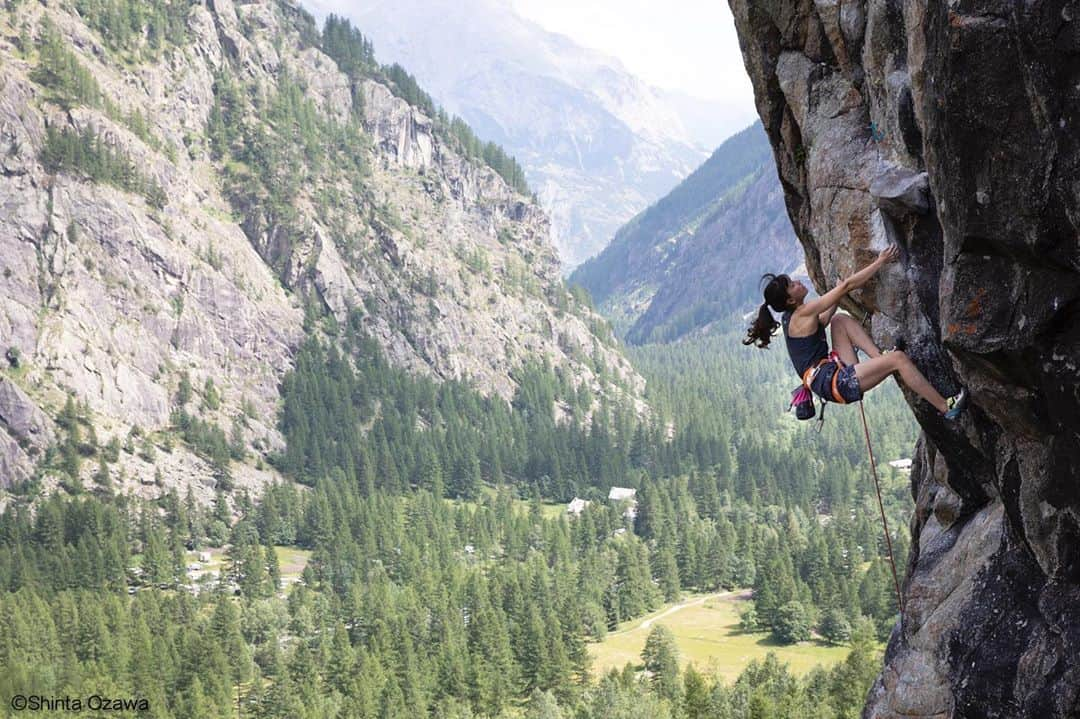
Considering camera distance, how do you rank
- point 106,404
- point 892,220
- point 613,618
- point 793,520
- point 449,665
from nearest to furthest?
point 892,220 → point 449,665 → point 613,618 → point 793,520 → point 106,404

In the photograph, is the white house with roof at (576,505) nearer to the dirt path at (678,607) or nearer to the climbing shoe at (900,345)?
the dirt path at (678,607)

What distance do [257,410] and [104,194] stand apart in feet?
161

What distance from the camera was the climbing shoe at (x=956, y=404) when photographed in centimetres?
1666

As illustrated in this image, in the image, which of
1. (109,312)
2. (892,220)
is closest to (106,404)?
(109,312)

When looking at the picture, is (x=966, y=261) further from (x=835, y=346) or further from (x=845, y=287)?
(x=835, y=346)

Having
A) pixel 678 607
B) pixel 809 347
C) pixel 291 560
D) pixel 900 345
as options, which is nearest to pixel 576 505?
pixel 291 560

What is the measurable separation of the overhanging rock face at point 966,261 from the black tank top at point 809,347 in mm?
1353

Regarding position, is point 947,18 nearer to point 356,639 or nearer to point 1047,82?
point 1047,82

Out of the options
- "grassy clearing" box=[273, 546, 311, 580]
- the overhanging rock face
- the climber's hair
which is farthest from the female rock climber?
"grassy clearing" box=[273, 546, 311, 580]

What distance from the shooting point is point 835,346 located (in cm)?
1845

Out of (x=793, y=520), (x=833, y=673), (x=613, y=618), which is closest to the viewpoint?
(x=833, y=673)

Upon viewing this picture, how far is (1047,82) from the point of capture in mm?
12188

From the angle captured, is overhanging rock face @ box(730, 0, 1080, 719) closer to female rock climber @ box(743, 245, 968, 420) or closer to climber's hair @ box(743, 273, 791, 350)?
female rock climber @ box(743, 245, 968, 420)

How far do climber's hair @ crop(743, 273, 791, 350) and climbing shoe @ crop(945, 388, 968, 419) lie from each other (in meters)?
3.17
